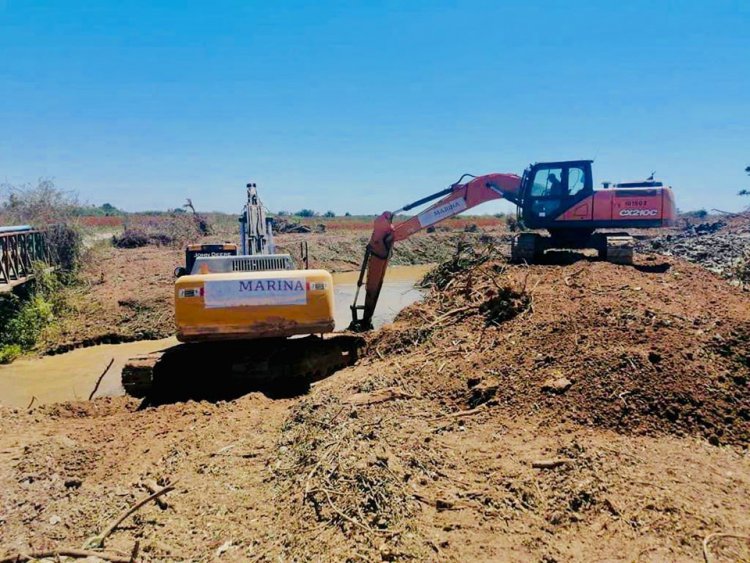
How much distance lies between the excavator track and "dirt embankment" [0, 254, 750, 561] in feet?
1.78

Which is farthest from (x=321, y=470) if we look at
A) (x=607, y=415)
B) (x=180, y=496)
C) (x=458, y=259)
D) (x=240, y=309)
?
(x=458, y=259)

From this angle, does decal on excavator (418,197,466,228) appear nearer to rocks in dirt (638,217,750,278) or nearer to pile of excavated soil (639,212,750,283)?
pile of excavated soil (639,212,750,283)

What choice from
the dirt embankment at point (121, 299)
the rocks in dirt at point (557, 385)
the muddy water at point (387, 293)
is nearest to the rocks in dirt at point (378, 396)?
the rocks in dirt at point (557, 385)

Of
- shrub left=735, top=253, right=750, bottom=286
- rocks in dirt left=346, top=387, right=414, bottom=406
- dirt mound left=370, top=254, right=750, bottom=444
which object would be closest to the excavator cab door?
dirt mound left=370, top=254, right=750, bottom=444

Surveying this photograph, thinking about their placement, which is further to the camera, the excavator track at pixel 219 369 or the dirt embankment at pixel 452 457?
the excavator track at pixel 219 369

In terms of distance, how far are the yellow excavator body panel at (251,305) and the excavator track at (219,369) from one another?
49cm

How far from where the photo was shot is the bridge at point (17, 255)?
1293 cm

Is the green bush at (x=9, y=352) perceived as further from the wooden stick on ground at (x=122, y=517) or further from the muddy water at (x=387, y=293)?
the wooden stick on ground at (x=122, y=517)

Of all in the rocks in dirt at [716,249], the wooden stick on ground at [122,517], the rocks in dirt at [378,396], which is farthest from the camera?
the rocks in dirt at [716,249]

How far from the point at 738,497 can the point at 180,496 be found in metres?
4.38

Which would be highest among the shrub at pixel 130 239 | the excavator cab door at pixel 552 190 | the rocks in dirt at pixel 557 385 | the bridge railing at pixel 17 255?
the excavator cab door at pixel 552 190

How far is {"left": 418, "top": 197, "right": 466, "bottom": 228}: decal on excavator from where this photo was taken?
1141 centimetres

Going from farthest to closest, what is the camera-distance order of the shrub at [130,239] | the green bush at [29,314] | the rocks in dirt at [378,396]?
the shrub at [130,239], the green bush at [29,314], the rocks in dirt at [378,396]

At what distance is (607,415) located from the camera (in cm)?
503
